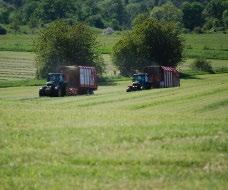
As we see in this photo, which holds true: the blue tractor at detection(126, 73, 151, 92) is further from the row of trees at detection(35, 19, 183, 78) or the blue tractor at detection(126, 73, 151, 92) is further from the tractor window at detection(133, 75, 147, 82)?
the row of trees at detection(35, 19, 183, 78)

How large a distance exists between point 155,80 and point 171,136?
1982 inches

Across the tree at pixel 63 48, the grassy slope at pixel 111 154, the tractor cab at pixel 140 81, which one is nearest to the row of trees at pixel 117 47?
the tree at pixel 63 48

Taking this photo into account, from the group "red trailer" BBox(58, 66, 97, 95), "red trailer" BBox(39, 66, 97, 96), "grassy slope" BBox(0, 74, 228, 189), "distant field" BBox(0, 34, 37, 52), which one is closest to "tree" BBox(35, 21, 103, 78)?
"red trailer" BBox(39, 66, 97, 96)

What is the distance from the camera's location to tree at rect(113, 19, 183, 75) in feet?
318

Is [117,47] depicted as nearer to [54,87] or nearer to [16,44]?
[54,87]

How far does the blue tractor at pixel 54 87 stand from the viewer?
55156 mm

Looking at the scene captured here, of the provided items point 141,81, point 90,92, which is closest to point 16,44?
point 90,92

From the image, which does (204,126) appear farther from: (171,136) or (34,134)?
Result: (34,134)

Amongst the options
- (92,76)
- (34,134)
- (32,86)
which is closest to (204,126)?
(34,134)

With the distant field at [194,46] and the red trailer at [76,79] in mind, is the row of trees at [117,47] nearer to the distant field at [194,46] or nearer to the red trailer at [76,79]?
the distant field at [194,46]

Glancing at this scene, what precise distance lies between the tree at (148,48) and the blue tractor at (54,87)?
39.0 m

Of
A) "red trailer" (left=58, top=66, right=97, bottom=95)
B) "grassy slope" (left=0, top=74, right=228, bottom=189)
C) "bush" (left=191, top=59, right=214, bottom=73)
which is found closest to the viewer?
"grassy slope" (left=0, top=74, right=228, bottom=189)

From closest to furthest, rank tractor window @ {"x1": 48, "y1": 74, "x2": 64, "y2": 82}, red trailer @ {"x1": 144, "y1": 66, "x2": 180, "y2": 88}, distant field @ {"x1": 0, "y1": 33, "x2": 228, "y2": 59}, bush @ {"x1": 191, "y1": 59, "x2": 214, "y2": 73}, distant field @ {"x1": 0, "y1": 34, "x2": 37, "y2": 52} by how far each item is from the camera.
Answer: tractor window @ {"x1": 48, "y1": 74, "x2": 64, "y2": 82}, red trailer @ {"x1": 144, "y1": 66, "x2": 180, "y2": 88}, bush @ {"x1": 191, "y1": 59, "x2": 214, "y2": 73}, distant field @ {"x1": 0, "y1": 33, "x2": 228, "y2": 59}, distant field @ {"x1": 0, "y1": 34, "x2": 37, "y2": 52}

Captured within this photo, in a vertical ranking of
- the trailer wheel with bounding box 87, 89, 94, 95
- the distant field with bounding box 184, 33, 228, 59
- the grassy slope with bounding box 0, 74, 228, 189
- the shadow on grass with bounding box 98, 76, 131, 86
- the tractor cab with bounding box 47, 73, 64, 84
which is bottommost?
the shadow on grass with bounding box 98, 76, 131, 86
